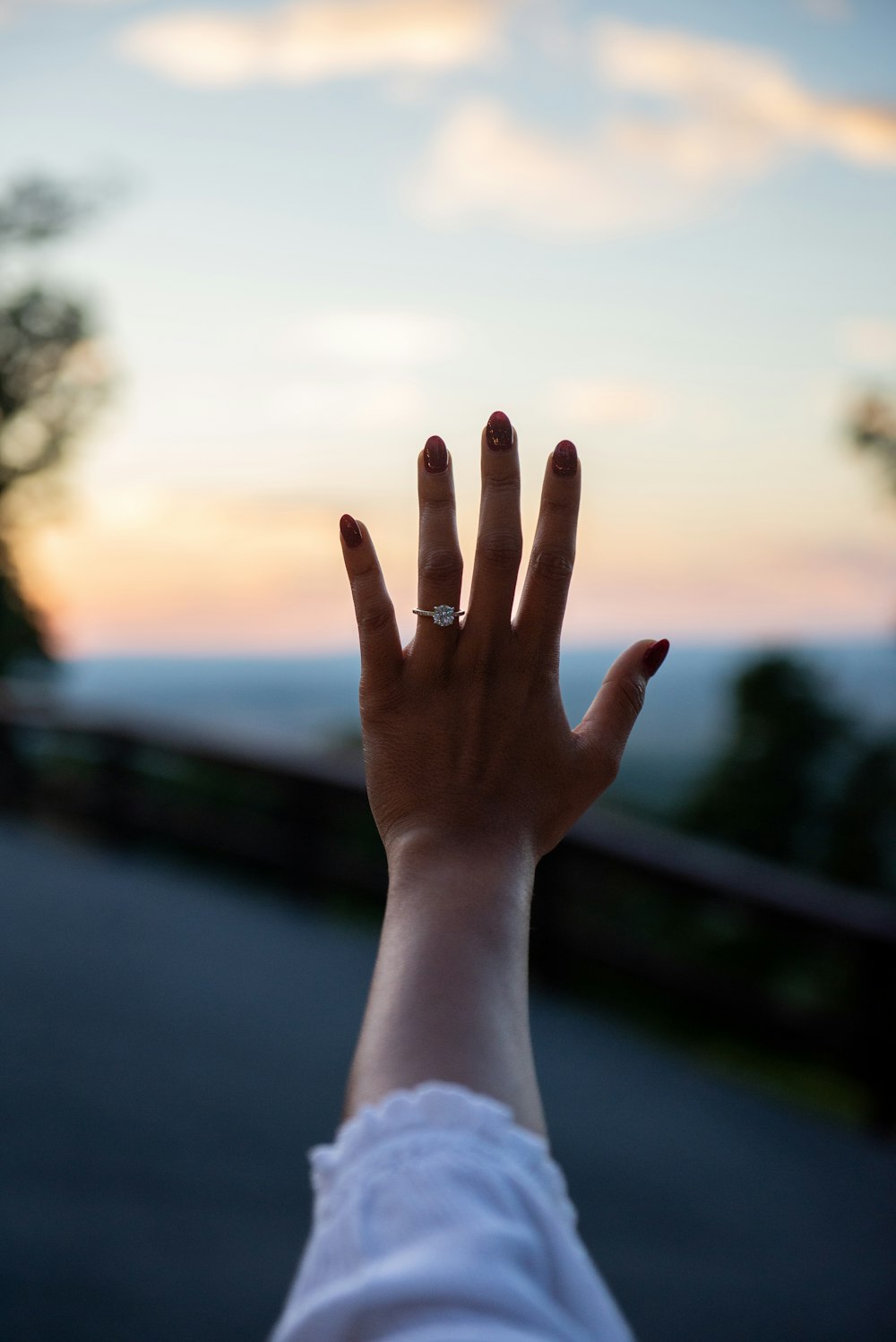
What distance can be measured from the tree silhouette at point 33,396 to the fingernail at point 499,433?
11.8 m

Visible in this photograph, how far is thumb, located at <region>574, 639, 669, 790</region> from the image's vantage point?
89cm

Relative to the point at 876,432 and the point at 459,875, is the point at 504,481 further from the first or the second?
the point at 876,432

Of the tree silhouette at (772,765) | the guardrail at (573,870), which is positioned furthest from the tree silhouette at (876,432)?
the tree silhouette at (772,765)

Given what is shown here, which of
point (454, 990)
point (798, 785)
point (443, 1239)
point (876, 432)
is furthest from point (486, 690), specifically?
point (798, 785)

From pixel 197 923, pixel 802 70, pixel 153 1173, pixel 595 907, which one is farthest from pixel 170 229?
pixel 595 907

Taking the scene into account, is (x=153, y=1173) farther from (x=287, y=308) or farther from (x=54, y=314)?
(x=54, y=314)

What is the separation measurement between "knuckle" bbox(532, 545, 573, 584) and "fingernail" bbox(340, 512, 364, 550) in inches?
6.4

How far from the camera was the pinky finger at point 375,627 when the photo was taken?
0.89 metres

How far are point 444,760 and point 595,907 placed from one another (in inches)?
→ 419

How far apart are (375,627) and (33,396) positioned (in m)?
12.0

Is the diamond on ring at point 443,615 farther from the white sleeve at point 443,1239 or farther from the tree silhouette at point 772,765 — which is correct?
the tree silhouette at point 772,765

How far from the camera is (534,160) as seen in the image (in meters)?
4.27

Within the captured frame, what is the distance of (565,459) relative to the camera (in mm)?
916

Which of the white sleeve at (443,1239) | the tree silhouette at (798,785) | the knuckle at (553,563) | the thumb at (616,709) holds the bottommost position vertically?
the white sleeve at (443,1239)
